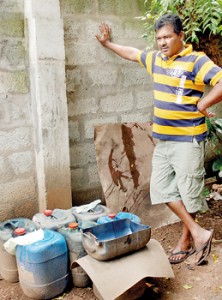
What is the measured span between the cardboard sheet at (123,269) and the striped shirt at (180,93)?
3.37 feet

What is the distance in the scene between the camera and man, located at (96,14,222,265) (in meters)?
3.01

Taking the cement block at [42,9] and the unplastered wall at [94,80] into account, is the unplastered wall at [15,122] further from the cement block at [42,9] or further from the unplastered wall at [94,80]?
the unplastered wall at [94,80]

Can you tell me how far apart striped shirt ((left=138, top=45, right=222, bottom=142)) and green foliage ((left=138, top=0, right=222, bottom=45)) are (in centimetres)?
81

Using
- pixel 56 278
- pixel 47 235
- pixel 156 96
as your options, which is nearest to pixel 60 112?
pixel 156 96

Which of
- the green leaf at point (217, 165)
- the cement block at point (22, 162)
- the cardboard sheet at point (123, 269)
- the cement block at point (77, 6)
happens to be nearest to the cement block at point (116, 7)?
the cement block at point (77, 6)

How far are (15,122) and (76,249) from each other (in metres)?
1.39

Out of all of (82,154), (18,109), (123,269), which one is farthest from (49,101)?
(123,269)

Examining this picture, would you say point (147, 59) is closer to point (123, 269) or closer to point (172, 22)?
point (172, 22)

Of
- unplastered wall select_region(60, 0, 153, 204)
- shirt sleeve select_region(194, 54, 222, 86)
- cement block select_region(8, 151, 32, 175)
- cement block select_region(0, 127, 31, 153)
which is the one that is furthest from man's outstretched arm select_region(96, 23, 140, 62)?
cement block select_region(8, 151, 32, 175)

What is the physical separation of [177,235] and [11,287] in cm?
171

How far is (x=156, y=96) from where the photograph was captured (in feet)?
10.6

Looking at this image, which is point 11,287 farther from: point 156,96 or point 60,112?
point 156,96

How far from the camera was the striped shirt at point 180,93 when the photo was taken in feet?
9.83

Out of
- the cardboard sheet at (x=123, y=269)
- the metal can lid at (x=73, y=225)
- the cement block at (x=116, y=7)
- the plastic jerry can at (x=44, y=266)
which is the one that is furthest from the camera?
the cement block at (x=116, y=7)
